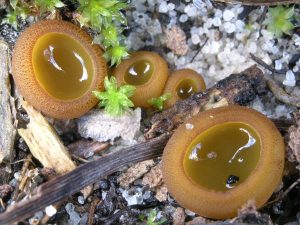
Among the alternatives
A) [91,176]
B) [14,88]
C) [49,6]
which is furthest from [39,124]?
[49,6]

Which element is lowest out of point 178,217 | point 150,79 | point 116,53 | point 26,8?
point 178,217

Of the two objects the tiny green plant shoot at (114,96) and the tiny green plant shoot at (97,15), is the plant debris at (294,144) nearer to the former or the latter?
the tiny green plant shoot at (114,96)

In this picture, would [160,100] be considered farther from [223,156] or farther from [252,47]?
[252,47]

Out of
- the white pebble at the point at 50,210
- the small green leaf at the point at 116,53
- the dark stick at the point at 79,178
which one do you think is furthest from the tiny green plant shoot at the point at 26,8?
the white pebble at the point at 50,210

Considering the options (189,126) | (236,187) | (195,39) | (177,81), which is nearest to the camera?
(236,187)

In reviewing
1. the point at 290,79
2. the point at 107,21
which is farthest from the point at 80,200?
the point at 290,79

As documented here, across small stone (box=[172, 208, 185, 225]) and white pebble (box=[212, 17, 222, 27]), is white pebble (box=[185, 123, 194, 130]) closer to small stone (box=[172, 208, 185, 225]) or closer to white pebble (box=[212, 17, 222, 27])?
small stone (box=[172, 208, 185, 225])
